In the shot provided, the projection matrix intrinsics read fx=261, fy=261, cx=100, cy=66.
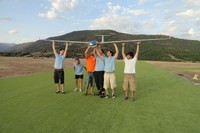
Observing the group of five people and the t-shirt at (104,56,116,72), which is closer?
the group of five people

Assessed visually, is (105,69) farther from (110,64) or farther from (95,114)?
(95,114)

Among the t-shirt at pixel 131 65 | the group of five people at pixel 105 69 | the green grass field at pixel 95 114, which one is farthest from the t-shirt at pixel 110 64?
the green grass field at pixel 95 114

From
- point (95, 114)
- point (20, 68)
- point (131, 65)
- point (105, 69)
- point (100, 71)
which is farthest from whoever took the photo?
point (20, 68)

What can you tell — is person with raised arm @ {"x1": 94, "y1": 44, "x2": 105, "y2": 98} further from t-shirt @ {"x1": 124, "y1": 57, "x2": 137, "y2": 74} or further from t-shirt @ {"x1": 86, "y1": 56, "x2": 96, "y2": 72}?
t-shirt @ {"x1": 124, "y1": 57, "x2": 137, "y2": 74}

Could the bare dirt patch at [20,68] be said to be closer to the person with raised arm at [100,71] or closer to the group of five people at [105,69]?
the group of five people at [105,69]

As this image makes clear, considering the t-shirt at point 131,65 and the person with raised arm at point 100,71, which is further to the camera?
the person with raised arm at point 100,71

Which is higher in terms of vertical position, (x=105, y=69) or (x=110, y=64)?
(x=110, y=64)

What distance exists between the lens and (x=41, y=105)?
8211mm

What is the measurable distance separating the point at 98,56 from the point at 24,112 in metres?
3.63

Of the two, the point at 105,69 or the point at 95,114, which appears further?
the point at 105,69

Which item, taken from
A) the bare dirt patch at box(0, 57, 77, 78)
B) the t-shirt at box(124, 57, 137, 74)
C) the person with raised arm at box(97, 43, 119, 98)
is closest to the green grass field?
the person with raised arm at box(97, 43, 119, 98)

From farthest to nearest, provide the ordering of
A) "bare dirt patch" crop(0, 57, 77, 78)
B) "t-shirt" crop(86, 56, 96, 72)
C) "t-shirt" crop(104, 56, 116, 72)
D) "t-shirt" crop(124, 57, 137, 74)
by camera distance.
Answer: "bare dirt patch" crop(0, 57, 77, 78) → "t-shirt" crop(86, 56, 96, 72) → "t-shirt" crop(104, 56, 116, 72) → "t-shirt" crop(124, 57, 137, 74)

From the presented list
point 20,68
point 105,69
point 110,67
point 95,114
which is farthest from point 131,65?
point 20,68

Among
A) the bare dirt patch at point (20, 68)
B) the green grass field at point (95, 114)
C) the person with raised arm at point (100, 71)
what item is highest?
the person with raised arm at point (100, 71)
